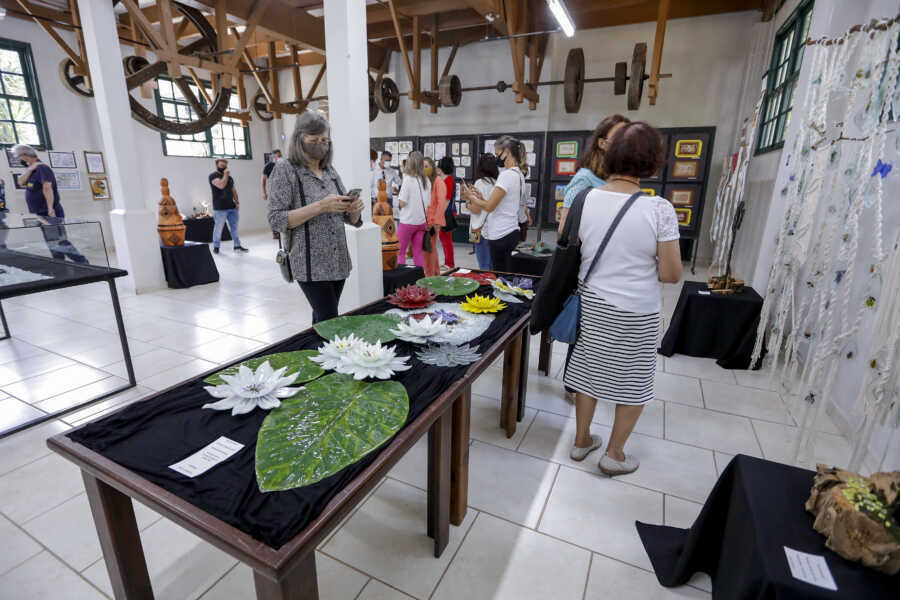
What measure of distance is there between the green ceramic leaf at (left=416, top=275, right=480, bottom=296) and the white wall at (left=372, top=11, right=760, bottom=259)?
5857mm

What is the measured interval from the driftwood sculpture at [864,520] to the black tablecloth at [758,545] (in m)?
0.02

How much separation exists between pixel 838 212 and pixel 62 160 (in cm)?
923

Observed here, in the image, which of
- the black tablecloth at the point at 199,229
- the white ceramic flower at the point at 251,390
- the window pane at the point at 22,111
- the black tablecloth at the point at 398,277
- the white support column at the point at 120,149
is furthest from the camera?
the black tablecloth at the point at 199,229

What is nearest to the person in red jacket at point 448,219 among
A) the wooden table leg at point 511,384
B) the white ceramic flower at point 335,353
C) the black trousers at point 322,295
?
the black trousers at point 322,295

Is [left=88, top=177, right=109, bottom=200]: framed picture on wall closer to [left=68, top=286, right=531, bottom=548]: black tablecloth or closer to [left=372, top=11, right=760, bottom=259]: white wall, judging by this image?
[left=372, top=11, right=760, bottom=259]: white wall

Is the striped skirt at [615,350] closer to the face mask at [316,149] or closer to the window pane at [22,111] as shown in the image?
the face mask at [316,149]

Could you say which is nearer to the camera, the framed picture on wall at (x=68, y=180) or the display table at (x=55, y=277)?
the display table at (x=55, y=277)

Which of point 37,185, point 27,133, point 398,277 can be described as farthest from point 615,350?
point 27,133

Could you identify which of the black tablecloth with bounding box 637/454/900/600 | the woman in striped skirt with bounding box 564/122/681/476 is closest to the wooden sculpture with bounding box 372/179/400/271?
the woman in striped skirt with bounding box 564/122/681/476

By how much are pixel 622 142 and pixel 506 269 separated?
216 centimetres

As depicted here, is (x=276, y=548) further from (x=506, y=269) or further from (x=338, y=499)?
(x=506, y=269)

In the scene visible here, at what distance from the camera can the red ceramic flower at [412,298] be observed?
1965 mm

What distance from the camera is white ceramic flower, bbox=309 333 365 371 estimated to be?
1349mm

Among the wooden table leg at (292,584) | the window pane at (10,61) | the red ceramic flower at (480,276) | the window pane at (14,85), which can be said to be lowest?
the wooden table leg at (292,584)
